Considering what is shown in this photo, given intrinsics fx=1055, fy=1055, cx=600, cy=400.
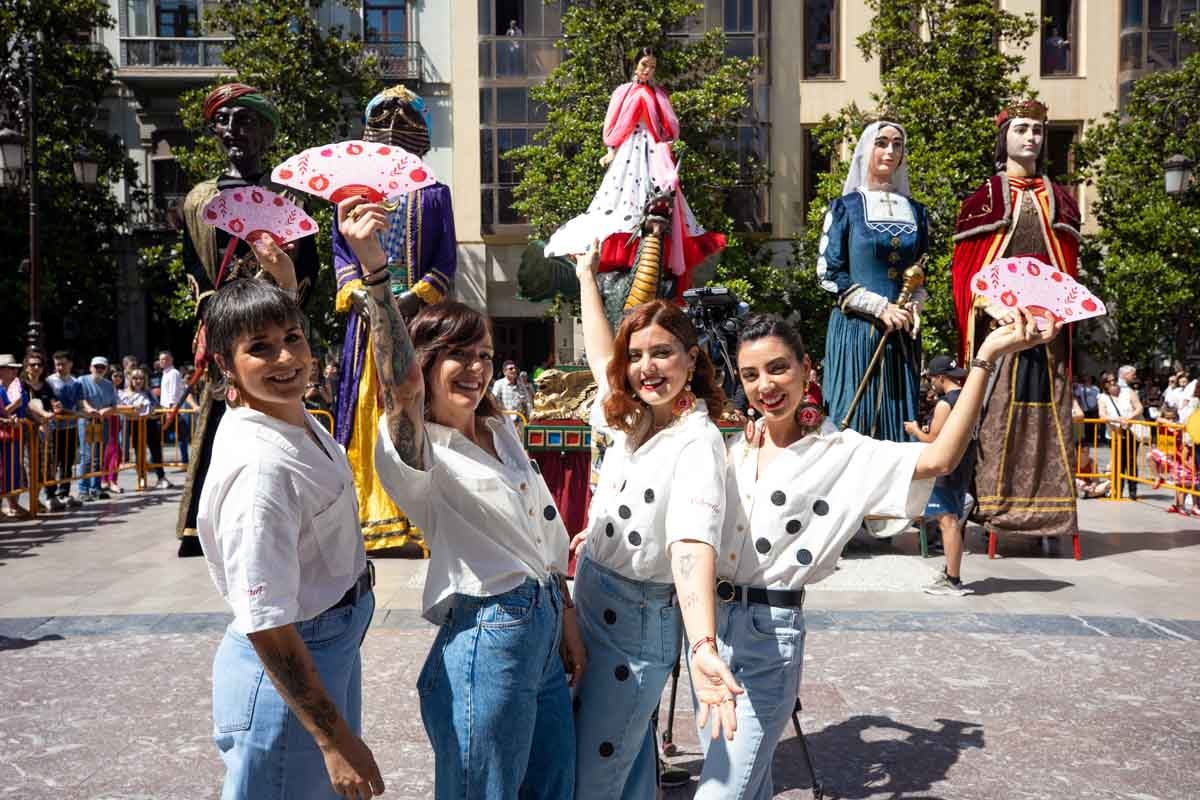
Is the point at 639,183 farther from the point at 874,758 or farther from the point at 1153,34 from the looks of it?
the point at 1153,34

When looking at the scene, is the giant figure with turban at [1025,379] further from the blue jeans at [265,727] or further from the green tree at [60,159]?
the green tree at [60,159]

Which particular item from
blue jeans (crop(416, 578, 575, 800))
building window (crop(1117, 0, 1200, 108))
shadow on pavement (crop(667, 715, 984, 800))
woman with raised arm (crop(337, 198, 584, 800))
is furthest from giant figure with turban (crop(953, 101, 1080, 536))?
building window (crop(1117, 0, 1200, 108))

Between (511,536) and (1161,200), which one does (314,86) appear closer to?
(1161,200)

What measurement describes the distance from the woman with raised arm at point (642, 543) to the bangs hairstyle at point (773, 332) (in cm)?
15

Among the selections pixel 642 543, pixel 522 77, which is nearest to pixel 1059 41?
pixel 522 77

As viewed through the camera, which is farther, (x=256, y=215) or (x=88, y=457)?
(x=88, y=457)

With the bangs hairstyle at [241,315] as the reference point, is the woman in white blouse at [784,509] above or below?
below

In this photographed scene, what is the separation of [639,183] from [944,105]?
12920 mm

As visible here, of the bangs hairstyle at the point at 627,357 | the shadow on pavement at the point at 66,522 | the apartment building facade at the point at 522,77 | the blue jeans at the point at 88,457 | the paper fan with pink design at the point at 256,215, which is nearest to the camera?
the bangs hairstyle at the point at 627,357

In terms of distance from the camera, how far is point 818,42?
2448cm

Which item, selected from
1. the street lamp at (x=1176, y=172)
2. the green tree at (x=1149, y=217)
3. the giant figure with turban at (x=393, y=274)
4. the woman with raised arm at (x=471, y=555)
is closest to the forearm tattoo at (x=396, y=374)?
the woman with raised arm at (x=471, y=555)

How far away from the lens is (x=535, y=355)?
2633 centimetres

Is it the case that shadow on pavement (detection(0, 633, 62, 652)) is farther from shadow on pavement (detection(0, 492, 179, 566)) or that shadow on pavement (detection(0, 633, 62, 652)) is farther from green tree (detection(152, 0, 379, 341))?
green tree (detection(152, 0, 379, 341))

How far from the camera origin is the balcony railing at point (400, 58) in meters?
25.2
